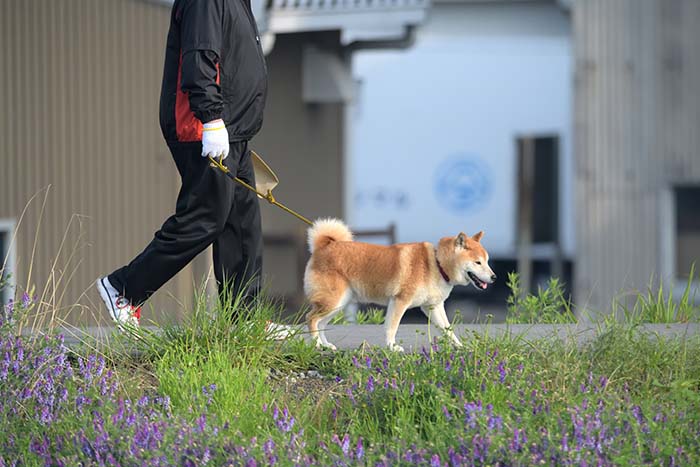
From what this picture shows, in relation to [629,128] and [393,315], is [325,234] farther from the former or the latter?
[629,128]

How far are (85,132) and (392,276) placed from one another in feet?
16.4

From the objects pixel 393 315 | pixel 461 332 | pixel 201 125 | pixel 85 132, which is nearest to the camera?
pixel 393 315

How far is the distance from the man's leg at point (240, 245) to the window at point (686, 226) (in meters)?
7.42

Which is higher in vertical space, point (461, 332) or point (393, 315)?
point (393, 315)

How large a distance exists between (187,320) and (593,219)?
814cm

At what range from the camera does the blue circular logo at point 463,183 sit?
1580 cm

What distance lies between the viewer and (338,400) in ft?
15.0

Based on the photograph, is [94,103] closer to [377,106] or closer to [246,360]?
[246,360]

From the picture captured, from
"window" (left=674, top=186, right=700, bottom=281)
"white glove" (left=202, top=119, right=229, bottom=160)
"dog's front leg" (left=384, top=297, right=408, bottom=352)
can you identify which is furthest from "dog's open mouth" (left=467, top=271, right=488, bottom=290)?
"window" (left=674, top=186, right=700, bottom=281)

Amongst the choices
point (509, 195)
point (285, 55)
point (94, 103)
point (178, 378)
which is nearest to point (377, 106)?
point (509, 195)

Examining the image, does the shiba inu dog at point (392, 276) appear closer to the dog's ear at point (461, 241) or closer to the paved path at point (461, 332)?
the dog's ear at point (461, 241)

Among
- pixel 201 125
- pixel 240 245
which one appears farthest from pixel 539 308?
pixel 201 125

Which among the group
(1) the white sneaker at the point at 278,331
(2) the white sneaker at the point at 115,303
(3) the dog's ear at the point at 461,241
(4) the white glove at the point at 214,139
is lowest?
(1) the white sneaker at the point at 278,331

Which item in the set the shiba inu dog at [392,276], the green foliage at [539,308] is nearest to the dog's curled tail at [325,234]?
the shiba inu dog at [392,276]
